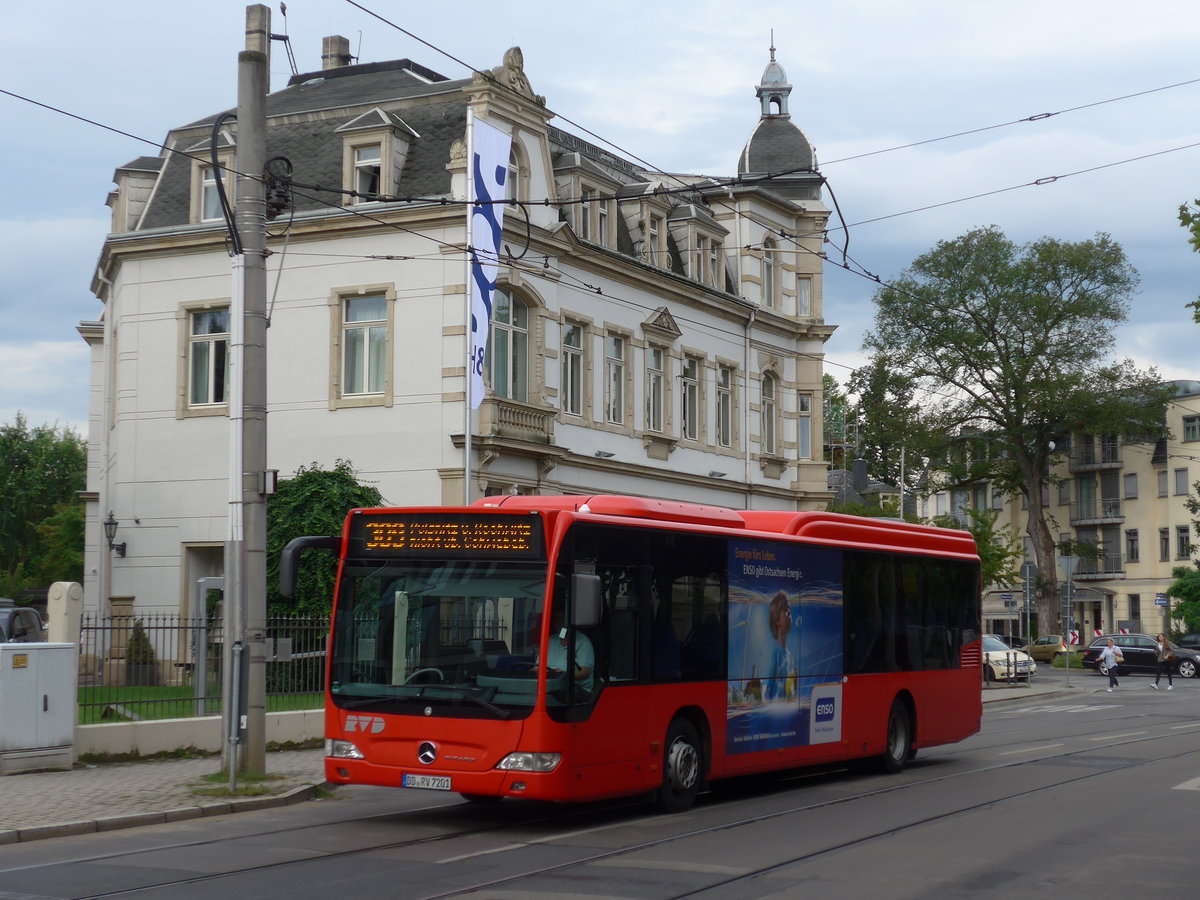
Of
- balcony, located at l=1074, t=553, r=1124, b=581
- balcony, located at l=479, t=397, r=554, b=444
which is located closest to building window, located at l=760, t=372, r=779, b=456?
balcony, located at l=479, t=397, r=554, b=444

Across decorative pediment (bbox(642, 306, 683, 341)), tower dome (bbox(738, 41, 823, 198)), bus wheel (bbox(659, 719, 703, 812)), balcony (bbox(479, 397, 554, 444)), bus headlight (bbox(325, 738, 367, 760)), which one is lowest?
bus wheel (bbox(659, 719, 703, 812))

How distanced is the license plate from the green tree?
73.0 meters

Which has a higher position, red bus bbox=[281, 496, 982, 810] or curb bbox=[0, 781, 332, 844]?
red bus bbox=[281, 496, 982, 810]

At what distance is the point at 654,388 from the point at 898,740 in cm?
2116

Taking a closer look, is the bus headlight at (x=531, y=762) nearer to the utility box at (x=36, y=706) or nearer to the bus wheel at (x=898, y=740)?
the utility box at (x=36, y=706)

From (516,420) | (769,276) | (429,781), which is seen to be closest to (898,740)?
(429,781)

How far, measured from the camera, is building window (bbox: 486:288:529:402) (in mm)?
33156

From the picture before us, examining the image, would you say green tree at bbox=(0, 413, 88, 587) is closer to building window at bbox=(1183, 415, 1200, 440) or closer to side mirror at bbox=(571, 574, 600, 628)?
building window at bbox=(1183, 415, 1200, 440)

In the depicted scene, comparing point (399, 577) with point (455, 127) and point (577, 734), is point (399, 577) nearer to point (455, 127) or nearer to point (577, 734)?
point (577, 734)

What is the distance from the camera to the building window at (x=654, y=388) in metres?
39.0

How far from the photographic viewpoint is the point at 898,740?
19.1 meters

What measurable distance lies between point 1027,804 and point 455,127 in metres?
21.6

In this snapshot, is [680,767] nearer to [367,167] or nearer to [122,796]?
[122,796]

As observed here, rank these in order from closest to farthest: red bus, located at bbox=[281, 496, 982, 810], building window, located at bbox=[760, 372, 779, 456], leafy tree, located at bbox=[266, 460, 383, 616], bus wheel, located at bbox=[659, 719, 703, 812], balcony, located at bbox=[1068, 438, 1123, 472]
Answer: red bus, located at bbox=[281, 496, 982, 810] < bus wheel, located at bbox=[659, 719, 703, 812] < leafy tree, located at bbox=[266, 460, 383, 616] < building window, located at bbox=[760, 372, 779, 456] < balcony, located at bbox=[1068, 438, 1123, 472]
